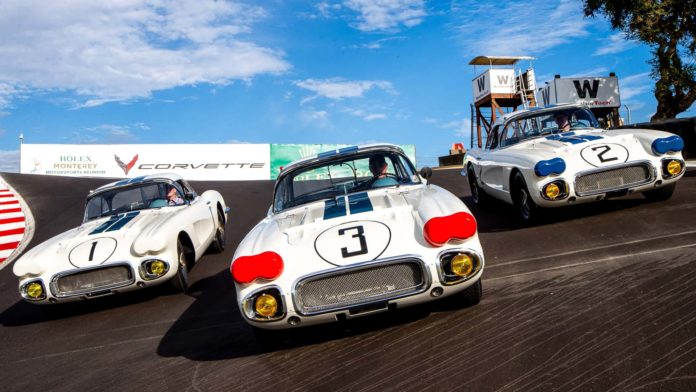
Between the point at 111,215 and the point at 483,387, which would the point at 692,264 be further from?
the point at 111,215

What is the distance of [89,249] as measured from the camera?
5.17 metres

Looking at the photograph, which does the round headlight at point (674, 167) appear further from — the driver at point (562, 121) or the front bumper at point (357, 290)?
the front bumper at point (357, 290)

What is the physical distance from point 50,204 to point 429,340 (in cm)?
1305

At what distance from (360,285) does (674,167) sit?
423 cm

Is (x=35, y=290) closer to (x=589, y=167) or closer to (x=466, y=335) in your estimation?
(x=466, y=335)

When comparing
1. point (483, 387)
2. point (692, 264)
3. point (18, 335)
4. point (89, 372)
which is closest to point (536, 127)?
point (692, 264)

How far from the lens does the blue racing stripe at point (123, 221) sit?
5615 millimetres

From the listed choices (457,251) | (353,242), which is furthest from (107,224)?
(457,251)

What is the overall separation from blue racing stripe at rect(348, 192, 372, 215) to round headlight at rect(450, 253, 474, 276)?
0.73 meters

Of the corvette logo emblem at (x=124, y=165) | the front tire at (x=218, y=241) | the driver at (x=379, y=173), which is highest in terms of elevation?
the corvette logo emblem at (x=124, y=165)

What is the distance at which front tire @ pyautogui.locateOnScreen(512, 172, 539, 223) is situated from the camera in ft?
→ 19.4

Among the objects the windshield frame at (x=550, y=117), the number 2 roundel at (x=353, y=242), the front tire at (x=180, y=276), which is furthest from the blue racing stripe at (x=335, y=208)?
the windshield frame at (x=550, y=117)

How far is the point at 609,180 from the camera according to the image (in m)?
5.43

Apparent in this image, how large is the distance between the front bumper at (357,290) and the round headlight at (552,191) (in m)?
2.76
